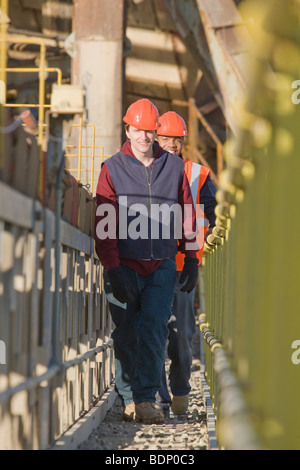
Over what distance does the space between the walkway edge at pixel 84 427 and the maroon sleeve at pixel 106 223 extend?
96 centimetres

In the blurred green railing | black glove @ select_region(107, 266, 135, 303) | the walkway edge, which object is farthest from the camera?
black glove @ select_region(107, 266, 135, 303)

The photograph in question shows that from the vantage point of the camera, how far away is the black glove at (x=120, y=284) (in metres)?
5.62

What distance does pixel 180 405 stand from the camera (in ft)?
22.0

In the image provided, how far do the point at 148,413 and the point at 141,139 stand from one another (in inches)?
73.0

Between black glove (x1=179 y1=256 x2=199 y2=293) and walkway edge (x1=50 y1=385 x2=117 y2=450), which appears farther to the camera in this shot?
black glove (x1=179 y1=256 x2=199 y2=293)

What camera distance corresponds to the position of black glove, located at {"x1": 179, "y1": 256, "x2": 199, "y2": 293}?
20.7 feet

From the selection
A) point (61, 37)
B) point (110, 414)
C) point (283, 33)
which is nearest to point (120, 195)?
point (110, 414)

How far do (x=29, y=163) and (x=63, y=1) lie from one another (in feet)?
51.6

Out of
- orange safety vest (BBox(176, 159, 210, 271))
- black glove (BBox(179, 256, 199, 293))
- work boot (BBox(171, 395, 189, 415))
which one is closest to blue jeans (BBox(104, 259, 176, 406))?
black glove (BBox(179, 256, 199, 293))

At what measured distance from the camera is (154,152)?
6.07m

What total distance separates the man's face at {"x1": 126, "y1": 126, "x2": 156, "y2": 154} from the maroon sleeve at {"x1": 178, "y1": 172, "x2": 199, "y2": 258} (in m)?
0.34

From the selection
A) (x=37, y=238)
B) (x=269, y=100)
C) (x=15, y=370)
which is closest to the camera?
(x=269, y=100)

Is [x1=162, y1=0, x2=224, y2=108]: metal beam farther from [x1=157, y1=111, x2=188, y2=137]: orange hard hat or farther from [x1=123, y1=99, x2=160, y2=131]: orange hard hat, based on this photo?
[x1=123, y1=99, x2=160, y2=131]: orange hard hat

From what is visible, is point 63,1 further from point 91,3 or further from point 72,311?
point 72,311
